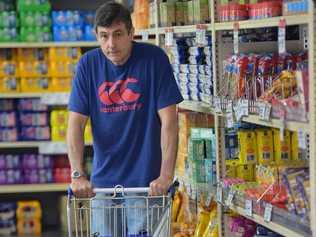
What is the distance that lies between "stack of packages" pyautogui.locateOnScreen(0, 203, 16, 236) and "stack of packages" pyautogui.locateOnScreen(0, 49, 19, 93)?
1.18m

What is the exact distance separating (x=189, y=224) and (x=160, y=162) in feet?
4.46

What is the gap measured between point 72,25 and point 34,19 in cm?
37

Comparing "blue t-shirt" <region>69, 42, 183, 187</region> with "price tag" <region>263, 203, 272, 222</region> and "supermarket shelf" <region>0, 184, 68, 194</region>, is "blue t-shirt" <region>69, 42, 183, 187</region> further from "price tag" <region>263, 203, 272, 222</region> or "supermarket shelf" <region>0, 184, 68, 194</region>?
"supermarket shelf" <region>0, 184, 68, 194</region>

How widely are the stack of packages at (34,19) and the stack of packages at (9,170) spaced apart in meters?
1.19

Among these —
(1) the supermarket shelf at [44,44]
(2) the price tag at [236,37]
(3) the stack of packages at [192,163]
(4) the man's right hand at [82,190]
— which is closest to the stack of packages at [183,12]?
(3) the stack of packages at [192,163]

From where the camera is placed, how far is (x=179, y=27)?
5016 millimetres

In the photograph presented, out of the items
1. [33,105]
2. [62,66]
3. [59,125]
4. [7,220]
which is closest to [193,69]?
[62,66]

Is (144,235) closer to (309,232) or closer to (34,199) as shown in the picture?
(309,232)

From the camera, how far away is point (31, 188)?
7.86m

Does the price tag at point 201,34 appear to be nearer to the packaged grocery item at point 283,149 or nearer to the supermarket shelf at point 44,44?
the packaged grocery item at point 283,149

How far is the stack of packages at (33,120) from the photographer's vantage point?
7824mm

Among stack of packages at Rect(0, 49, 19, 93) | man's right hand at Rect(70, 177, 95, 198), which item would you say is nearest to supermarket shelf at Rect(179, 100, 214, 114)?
man's right hand at Rect(70, 177, 95, 198)

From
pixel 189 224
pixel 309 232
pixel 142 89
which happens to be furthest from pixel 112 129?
pixel 189 224

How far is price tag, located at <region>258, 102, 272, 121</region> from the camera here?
346cm
